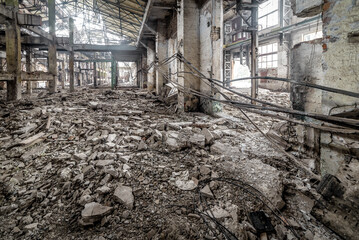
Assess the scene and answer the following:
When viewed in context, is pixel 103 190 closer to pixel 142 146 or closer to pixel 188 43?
pixel 142 146

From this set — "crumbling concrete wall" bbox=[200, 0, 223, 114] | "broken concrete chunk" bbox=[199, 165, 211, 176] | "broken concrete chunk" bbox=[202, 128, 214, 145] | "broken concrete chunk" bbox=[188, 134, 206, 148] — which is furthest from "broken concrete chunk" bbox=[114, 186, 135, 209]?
"crumbling concrete wall" bbox=[200, 0, 223, 114]

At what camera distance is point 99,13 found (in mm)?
13336

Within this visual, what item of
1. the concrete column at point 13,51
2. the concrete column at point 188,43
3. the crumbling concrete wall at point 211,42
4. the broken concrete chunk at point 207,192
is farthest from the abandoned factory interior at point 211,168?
the concrete column at point 13,51

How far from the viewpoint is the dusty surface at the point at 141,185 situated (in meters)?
1.68

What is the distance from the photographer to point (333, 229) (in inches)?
65.6

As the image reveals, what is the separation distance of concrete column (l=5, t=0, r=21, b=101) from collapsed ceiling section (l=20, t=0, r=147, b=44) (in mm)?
3784

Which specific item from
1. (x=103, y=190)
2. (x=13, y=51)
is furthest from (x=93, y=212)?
(x=13, y=51)

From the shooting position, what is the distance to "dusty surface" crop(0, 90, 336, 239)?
1.68m

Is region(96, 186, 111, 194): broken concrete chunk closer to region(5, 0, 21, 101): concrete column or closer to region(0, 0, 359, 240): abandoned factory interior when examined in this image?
region(0, 0, 359, 240): abandoned factory interior

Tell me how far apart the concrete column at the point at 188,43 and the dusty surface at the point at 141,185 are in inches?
87.2

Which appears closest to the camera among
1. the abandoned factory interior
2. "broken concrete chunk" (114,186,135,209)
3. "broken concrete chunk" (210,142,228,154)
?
the abandoned factory interior

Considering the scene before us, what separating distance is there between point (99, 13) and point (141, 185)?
49.3 feet

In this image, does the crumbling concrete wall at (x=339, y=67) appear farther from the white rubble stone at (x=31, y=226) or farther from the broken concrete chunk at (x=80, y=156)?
the broken concrete chunk at (x=80, y=156)

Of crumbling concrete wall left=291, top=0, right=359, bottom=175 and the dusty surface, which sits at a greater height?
crumbling concrete wall left=291, top=0, right=359, bottom=175
